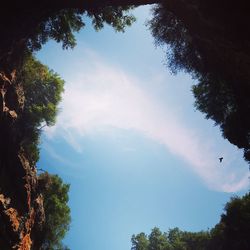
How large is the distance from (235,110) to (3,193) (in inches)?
1019

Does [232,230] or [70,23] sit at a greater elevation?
[70,23]

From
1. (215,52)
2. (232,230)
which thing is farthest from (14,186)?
(232,230)

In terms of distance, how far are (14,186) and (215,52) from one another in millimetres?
26643

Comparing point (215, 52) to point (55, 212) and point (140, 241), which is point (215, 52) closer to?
point (55, 212)

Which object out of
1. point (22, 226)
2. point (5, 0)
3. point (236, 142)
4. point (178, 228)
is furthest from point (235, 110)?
point (178, 228)

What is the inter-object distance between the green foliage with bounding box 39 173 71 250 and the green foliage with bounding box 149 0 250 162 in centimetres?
2359

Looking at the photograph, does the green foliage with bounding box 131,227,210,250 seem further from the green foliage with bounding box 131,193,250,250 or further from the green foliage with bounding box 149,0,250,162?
the green foliage with bounding box 149,0,250,162

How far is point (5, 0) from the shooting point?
1337 cm

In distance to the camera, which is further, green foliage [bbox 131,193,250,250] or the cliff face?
green foliage [bbox 131,193,250,250]

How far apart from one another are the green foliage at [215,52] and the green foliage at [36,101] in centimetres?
2147

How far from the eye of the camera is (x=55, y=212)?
40625mm

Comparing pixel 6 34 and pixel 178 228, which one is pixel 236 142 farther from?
pixel 178 228

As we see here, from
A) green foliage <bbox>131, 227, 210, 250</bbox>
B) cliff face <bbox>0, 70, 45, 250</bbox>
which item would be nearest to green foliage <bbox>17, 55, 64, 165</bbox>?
cliff face <bbox>0, 70, 45, 250</bbox>

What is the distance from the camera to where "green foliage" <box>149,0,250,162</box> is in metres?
10.8
